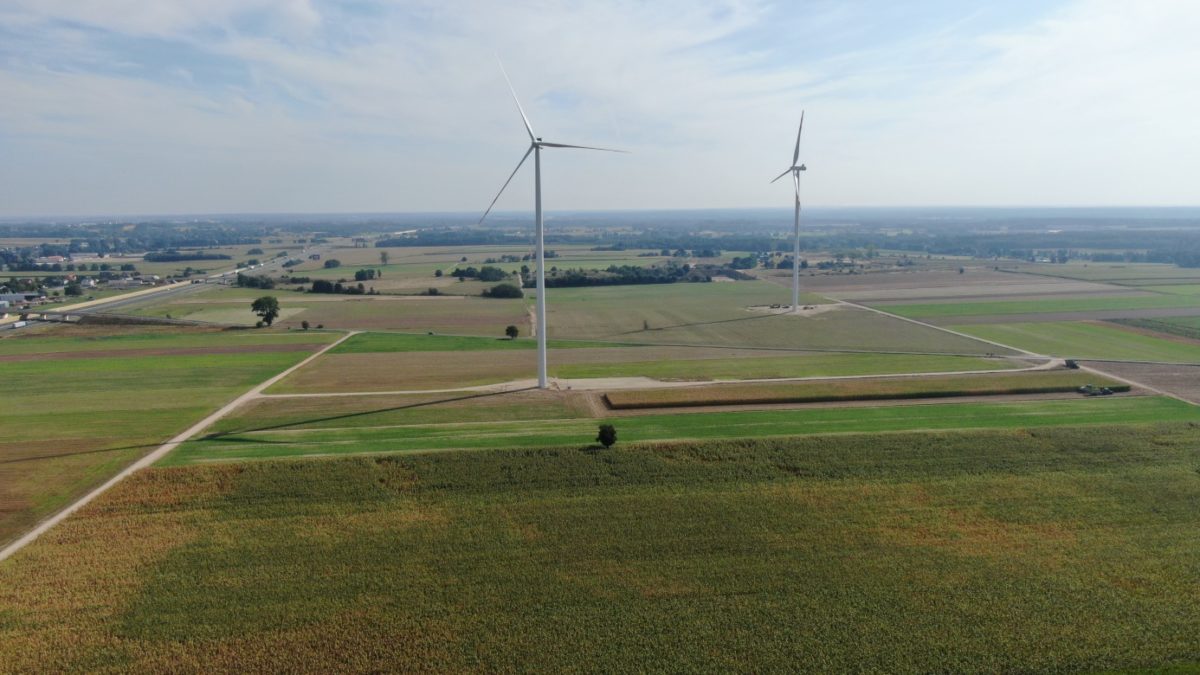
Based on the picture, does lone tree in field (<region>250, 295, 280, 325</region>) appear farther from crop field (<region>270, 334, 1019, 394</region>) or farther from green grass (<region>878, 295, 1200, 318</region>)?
green grass (<region>878, 295, 1200, 318</region>)

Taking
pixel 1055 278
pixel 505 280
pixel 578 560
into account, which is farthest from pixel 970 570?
pixel 1055 278

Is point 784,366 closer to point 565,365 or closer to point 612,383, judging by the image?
point 612,383

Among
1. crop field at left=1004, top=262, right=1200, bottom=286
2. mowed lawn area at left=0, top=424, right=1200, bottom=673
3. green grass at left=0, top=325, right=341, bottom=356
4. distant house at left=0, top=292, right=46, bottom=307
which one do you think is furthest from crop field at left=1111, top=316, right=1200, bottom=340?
distant house at left=0, top=292, right=46, bottom=307

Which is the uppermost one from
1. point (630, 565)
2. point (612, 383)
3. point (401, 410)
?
point (612, 383)

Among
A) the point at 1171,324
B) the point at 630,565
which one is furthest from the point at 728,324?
the point at 630,565

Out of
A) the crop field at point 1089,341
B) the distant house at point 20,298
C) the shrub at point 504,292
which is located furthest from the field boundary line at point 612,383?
the distant house at point 20,298

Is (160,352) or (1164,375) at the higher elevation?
(160,352)
